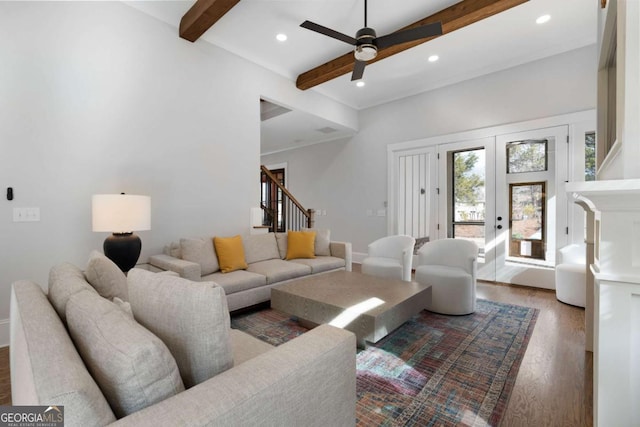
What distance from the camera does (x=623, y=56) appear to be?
92 cm

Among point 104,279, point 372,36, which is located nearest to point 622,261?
point 104,279

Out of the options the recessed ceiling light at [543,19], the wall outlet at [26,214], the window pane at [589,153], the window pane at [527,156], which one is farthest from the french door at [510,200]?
the wall outlet at [26,214]

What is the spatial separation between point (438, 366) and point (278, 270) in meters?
1.92

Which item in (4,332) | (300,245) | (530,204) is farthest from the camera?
(530,204)

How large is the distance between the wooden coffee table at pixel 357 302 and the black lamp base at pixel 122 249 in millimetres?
1350

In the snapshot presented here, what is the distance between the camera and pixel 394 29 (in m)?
3.50

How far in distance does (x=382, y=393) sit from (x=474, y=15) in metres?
3.57

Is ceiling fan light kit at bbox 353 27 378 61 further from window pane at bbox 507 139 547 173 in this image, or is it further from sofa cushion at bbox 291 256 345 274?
window pane at bbox 507 139 547 173

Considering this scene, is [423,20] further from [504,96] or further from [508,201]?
[508,201]

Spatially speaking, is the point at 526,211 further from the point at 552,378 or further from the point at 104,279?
the point at 104,279

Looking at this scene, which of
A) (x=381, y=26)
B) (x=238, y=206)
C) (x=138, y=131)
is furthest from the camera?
→ (x=238, y=206)

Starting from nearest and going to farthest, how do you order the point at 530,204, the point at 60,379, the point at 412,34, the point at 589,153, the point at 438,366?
the point at 60,379 → the point at 438,366 → the point at 412,34 → the point at 589,153 → the point at 530,204

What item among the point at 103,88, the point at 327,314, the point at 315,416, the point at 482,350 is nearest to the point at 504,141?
the point at 482,350

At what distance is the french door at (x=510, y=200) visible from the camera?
158 inches
